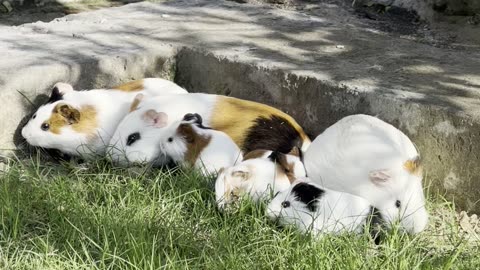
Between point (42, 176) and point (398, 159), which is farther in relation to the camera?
point (42, 176)

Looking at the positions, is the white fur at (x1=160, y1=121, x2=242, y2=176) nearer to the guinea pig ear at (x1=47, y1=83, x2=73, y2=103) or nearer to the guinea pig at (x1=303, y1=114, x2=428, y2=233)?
the guinea pig at (x1=303, y1=114, x2=428, y2=233)

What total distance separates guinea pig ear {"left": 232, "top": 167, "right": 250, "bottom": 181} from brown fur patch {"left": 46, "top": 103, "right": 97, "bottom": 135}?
1.12 metres

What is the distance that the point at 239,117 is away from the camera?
14.8ft

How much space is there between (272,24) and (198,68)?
35.7 inches

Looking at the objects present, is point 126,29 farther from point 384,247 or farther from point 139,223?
point 384,247

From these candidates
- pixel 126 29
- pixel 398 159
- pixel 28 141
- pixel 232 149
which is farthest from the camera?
pixel 126 29

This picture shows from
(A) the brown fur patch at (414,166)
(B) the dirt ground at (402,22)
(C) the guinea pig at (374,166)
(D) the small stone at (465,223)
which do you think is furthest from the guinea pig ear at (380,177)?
(B) the dirt ground at (402,22)

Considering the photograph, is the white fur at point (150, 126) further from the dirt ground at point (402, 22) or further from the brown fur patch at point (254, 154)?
the dirt ground at point (402, 22)

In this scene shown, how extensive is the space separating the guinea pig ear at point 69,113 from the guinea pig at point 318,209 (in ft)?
4.56

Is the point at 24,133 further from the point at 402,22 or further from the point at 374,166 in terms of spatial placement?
the point at 402,22

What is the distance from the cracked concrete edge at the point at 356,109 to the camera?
4.16 m

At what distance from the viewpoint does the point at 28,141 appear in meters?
4.64

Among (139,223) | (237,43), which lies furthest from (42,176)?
(237,43)

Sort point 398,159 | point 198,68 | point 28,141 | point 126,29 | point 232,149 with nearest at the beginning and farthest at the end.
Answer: point 398,159, point 232,149, point 28,141, point 198,68, point 126,29
